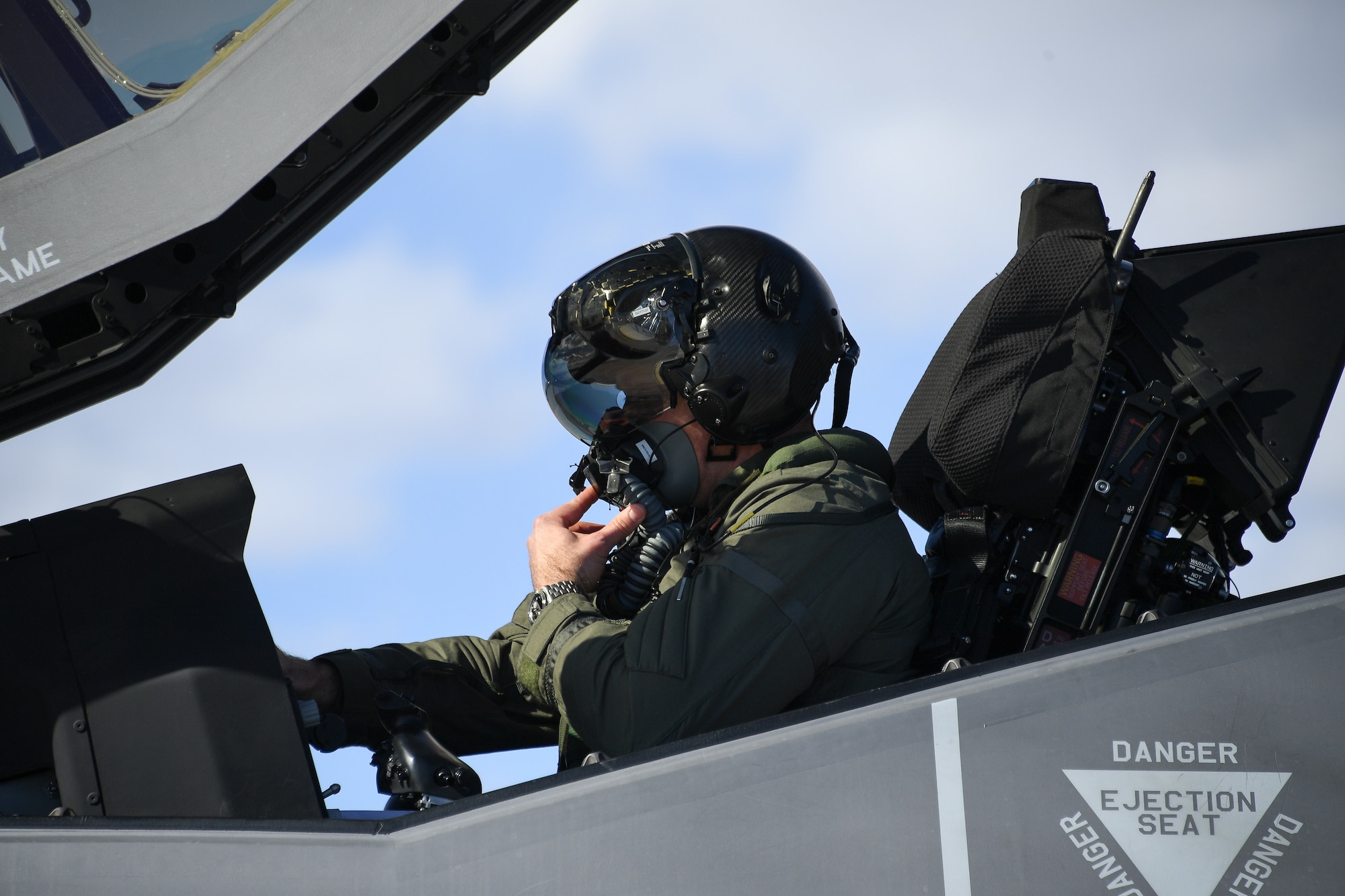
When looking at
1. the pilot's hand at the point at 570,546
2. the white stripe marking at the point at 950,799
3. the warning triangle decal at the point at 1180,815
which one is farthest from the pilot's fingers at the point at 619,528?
the warning triangle decal at the point at 1180,815

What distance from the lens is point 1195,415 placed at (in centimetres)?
205

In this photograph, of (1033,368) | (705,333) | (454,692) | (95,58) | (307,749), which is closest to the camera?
(95,58)

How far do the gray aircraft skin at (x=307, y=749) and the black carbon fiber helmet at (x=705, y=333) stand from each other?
2.40 ft

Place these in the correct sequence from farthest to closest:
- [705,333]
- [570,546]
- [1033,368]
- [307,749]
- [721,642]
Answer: [705,333], [570,546], [1033,368], [721,642], [307,749]

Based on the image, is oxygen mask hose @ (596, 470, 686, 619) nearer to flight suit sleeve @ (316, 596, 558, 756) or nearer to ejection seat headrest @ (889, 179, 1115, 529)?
flight suit sleeve @ (316, 596, 558, 756)

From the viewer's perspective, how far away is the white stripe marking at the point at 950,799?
4.44 ft

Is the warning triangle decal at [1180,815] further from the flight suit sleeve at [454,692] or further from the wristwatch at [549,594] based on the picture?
the flight suit sleeve at [454,692]

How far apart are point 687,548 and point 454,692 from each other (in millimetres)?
A: 697

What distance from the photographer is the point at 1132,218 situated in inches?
83.5

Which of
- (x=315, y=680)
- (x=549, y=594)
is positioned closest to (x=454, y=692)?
(x=315, y=680)

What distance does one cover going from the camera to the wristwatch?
6.85 feet

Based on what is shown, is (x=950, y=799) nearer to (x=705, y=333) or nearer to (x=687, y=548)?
(x=687, y=548)

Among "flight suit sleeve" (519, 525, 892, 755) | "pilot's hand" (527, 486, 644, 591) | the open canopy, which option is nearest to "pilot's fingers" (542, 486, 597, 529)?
"pilot's hand" (527, 486, 644, 591)

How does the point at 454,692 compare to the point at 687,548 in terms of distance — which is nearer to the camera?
the point at 687,548
